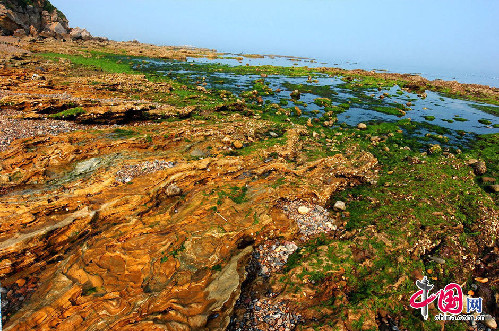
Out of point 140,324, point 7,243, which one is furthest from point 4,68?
point 140,324

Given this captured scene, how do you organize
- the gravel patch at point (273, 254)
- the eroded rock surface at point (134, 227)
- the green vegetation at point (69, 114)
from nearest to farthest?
the eroded rock surface at point (134, 227)
the gravel patch at point (273, 254)
the green vegetation at point (69, 114)

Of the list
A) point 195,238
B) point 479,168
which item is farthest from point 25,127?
point 479,168

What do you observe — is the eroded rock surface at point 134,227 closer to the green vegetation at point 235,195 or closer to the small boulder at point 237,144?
the green vegetation at point 235,195

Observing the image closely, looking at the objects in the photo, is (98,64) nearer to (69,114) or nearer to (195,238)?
(69,114)

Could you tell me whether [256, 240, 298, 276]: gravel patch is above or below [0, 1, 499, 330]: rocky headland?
below

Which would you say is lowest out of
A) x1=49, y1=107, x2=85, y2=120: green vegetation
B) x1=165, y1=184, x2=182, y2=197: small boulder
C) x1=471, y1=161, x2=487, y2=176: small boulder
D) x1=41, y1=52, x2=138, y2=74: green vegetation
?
x1=165, y1=184, x2=182, y2=197: small boulder

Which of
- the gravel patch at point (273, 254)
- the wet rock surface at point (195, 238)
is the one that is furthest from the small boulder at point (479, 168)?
the gravel patch at point (273, 254)

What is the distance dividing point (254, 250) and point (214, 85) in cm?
4851

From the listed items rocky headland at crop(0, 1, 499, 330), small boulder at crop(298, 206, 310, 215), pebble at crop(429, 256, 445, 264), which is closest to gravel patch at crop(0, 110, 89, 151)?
rocky headland at crop(0, 1, 499, 330)

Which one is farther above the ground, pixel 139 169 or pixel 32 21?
pixel 32 21

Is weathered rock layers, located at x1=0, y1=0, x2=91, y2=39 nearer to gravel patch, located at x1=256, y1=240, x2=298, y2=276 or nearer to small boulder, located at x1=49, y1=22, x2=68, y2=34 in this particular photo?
small boulder, located at x1=49, y1=22, x2=68, y2=34

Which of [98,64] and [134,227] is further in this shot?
[98,64]

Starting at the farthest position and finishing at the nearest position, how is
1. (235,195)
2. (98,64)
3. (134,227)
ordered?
(98,64) < (235,195) < (134,227)

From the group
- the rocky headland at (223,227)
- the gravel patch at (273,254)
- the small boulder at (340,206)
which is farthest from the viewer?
the small boulder at (340,206)
